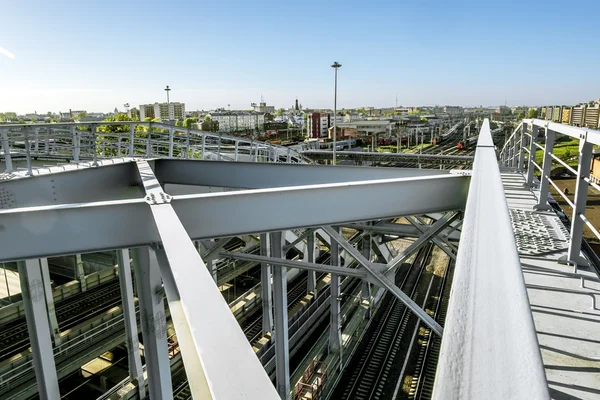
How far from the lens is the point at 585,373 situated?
1.82 meters

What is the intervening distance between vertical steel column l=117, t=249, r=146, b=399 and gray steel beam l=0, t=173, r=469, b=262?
16.6ft

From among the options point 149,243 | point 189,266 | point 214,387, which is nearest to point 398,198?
point 149,243

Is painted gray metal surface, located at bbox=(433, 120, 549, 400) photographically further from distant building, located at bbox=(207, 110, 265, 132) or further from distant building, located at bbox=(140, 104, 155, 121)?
distant building, located at bbox=(140, 104, 155, 121)

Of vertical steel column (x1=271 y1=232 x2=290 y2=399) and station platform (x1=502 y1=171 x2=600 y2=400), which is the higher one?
station platform (x1=502 y1=171 x2=600 y2=400)

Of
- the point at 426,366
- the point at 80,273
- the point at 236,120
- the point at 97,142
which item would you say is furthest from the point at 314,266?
the point at 236,120

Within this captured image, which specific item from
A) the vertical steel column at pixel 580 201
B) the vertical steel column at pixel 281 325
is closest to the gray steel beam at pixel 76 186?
the vertical steel column at pixel 281 325

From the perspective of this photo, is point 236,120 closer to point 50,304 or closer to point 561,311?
point 50,304

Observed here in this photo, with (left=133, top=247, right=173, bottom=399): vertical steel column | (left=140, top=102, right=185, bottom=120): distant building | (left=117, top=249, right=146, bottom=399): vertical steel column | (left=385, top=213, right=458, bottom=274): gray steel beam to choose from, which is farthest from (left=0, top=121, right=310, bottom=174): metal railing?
(left=140, top=102, right=185, bottom=120): distant building

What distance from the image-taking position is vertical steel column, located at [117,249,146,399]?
7.72 m

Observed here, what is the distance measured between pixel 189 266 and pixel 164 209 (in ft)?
3.56

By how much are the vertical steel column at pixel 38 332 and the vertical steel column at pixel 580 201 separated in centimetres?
565

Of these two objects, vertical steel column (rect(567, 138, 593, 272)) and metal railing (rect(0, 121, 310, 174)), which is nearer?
vertical steel column (rect(567, 138, 593, 272))

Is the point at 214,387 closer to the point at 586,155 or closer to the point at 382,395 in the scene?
the point at 586,155

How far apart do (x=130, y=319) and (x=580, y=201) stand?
25.8 ft
